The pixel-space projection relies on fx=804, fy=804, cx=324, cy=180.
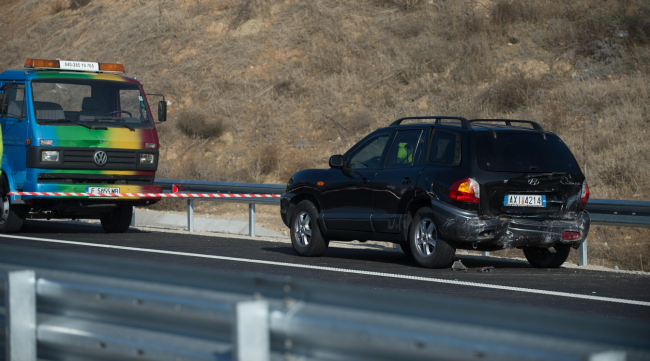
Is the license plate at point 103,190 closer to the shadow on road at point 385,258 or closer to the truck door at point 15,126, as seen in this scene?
the truck door at point 15,126

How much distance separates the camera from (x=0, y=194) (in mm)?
14391

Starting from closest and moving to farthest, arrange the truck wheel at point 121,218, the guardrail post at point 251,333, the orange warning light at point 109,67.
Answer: the guardrail post at point 251,333
the orange warning light at point 109,67
the truck wheel at point 121,218

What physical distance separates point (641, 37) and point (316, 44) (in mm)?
12539

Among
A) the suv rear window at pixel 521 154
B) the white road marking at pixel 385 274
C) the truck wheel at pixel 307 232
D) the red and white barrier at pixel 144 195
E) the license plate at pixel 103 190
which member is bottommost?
the white road marking at pixel 385 274

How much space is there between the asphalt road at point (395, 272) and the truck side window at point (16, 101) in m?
2.14

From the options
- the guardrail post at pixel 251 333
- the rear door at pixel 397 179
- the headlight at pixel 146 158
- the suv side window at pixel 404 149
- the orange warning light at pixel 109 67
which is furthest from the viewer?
the orange warning light at pixel 109 67

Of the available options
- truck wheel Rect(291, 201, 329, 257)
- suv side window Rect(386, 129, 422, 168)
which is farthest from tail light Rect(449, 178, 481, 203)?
truck wheel Rect(291, 201, 329, 257)

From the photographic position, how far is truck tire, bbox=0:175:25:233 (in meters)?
14.3

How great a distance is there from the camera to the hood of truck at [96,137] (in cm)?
1397

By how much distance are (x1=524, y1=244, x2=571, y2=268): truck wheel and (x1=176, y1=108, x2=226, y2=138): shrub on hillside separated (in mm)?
19073

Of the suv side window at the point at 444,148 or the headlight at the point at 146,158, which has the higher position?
the suv side window at the point at 444,148

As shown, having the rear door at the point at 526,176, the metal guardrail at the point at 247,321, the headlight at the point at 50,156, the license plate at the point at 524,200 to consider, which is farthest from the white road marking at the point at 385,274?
the metal guardrail at the point at 247,321

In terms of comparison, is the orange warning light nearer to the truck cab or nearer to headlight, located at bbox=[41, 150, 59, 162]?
the truck cab

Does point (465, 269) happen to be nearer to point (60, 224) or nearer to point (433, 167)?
point (433, 167)
